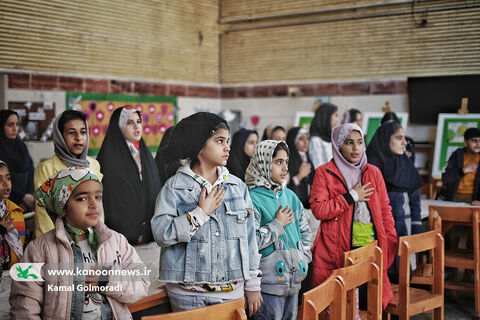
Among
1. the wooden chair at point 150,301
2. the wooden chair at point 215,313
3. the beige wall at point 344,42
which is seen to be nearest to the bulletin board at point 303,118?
the beige wall at point 344,42

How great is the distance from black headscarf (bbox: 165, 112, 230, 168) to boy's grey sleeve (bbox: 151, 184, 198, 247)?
0.73ft

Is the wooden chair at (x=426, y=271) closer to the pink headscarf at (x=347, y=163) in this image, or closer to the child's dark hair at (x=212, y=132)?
the pink headscarf at (x=347, y=163)

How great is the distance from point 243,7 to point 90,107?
3.95m

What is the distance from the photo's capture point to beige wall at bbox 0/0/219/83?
7203 millimetres

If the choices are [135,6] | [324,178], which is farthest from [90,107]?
[324,178]

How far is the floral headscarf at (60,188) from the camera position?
→ 2.36 meters

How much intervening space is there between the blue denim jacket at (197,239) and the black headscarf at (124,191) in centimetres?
156

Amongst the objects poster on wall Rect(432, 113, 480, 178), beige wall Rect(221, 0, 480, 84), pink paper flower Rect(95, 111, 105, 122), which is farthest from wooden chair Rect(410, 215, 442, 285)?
pink paper flower Rect(95, 111, 105, 122)

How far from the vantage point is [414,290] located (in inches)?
166

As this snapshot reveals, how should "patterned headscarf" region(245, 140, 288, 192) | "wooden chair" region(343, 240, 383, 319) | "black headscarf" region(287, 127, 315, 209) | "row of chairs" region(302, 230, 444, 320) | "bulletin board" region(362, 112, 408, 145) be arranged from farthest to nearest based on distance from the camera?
"bulletin board" region(362, 112, 408, 145)
"black headscarf" region(287, 127, 315, 209)
"patterned headscarf" region(245, 140, 288, 192)
"wooden chair" region(343, 240, 383, 319)
"row of chairs" region(302, 230, 444, 320)

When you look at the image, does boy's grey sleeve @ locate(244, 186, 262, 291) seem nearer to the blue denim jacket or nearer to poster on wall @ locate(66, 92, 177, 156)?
the blue denim jacket

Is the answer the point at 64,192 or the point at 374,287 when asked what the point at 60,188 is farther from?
the point at 374,287

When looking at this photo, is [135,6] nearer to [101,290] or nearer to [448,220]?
[448,220]

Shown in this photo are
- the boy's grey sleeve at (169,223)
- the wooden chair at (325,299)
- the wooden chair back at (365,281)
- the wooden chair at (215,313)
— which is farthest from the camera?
the wooden chair back at (365,281)
